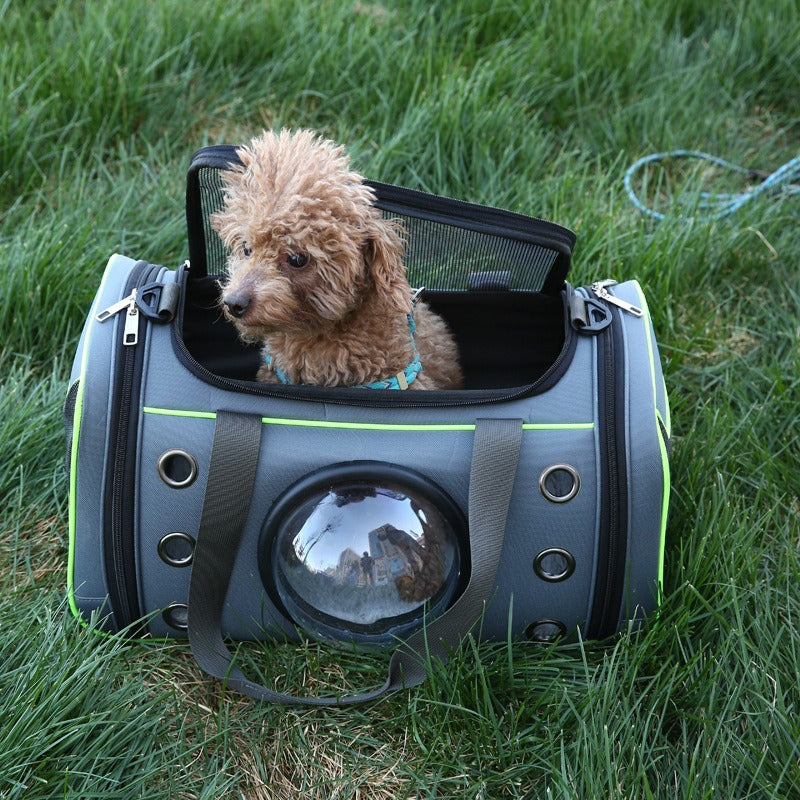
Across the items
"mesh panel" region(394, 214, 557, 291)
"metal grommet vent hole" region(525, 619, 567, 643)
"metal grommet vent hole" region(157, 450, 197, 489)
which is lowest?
"metal grommet vent hole" region(525, 619, 567, 643)

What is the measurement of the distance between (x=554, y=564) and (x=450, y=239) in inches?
34.6

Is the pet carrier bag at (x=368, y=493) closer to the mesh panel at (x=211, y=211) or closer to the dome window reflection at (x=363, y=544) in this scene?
the dome window reflection at (x=363, y=544)

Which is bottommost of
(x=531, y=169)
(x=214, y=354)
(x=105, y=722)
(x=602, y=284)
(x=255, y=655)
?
(x=255, y=655)

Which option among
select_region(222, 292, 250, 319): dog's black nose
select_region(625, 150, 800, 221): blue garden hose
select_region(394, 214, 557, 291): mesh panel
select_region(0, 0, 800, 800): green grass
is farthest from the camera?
select_region(625, 150, 800, 221): blue garden hose

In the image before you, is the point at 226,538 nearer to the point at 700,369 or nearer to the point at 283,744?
the point at 283,744

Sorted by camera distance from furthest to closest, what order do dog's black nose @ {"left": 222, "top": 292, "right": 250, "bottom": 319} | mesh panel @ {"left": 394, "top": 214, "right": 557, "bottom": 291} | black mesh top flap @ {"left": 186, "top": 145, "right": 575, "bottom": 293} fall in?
1. mesh panel @ {"left": 394, "top": 214, "right": 557, "bottom": 291}
2. black mesh top flap @ {"left": 186, "top": 145, "right": 575, "bottom": 293}
3. dog's black nose @ {"left": 222, "top": 292, "right": 250, "bottom": 319}

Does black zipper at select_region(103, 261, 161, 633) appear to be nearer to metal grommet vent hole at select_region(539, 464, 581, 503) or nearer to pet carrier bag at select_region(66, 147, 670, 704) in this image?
pet carrier bag at select_region(66, 147, 670, 704)

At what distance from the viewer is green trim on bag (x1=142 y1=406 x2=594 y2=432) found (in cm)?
208

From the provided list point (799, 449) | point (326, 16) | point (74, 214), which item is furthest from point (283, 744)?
point (326, 16)

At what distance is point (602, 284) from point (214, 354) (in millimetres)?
1153

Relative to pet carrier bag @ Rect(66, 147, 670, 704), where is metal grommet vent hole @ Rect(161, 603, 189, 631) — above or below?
below

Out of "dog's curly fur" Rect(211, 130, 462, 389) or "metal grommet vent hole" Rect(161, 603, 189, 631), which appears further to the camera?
"metal grommet vent hole" Rect(161, 603, 189, 631)

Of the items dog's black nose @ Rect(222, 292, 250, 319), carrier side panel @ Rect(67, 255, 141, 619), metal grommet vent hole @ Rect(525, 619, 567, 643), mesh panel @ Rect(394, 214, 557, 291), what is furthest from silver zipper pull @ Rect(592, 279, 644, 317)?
carrier side panel @ Rect(67, 255, 141, 619)

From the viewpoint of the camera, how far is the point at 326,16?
3818 millimetres
